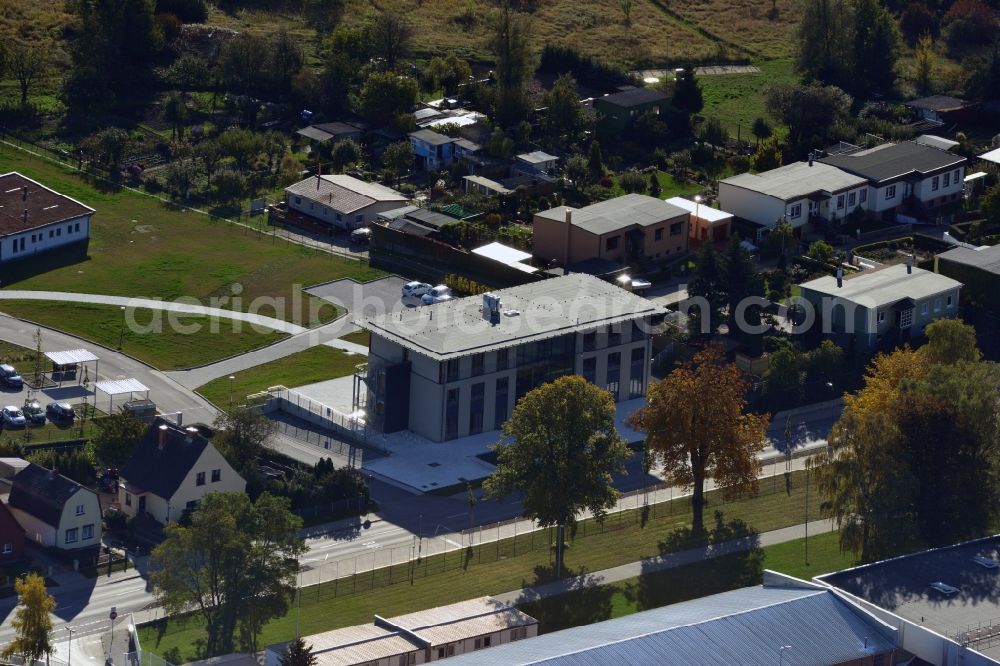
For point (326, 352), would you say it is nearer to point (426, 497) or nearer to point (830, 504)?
point (426, 497)

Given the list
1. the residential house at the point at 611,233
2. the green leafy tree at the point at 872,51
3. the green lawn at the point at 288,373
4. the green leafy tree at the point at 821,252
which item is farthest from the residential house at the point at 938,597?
the green leafy tree at the point at 872,51

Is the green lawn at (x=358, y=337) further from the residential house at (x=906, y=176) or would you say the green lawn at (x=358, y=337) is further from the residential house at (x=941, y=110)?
the residential house at (x=941, y=110)

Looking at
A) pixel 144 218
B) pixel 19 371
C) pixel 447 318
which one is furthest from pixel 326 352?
pixel 144 218

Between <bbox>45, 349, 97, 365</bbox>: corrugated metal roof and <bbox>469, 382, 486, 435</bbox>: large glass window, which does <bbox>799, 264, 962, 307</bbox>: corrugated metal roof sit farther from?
<bbox>45, 349, 97, 365</bbox>: corrugated metal roof

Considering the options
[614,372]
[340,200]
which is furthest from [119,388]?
[340,200]

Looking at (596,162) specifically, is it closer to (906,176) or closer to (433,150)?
(433,150)

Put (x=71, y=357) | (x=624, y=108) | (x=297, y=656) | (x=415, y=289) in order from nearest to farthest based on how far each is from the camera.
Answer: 1. (x=297, y=656)
2. (x=71, y=357)
3. (x=415, y=289)
4. (x=624, y=108)
